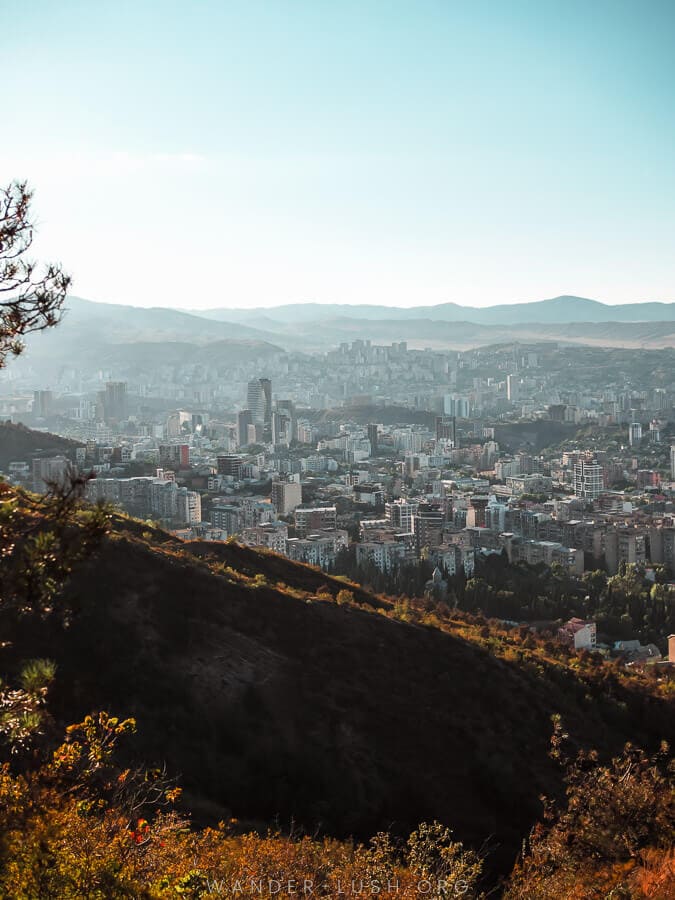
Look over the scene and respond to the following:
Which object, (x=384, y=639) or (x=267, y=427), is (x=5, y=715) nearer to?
(x=384, y=639)

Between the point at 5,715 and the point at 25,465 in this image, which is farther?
the point at 25,465

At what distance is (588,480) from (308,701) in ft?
85.9

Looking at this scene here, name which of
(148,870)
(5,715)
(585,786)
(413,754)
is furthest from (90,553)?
(413,754)

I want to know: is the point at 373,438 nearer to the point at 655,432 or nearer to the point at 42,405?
the point at 655,432

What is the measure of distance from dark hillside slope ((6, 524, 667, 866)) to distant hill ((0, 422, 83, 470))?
56.3ft

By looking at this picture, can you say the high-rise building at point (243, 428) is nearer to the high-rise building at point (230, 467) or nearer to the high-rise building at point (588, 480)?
the high-rise building at point (230, 467)

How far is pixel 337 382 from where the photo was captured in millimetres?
79562

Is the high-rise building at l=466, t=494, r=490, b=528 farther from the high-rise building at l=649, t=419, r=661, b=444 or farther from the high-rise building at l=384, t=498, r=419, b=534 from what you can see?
the high-rise building at l=649, t=419, r=661, b=444

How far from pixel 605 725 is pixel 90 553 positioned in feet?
20.1

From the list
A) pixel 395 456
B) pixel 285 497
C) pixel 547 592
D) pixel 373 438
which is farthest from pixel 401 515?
pixel 373 438

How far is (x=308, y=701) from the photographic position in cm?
632

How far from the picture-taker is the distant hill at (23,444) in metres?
23.8

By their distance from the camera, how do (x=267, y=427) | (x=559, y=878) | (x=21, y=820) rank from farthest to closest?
(x=267, y=427) → (x=559, y=878) → (x=21, y=820)

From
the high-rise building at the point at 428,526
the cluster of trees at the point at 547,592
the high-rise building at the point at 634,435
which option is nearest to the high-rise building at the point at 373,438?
the high-rise building at the point at 634,435
